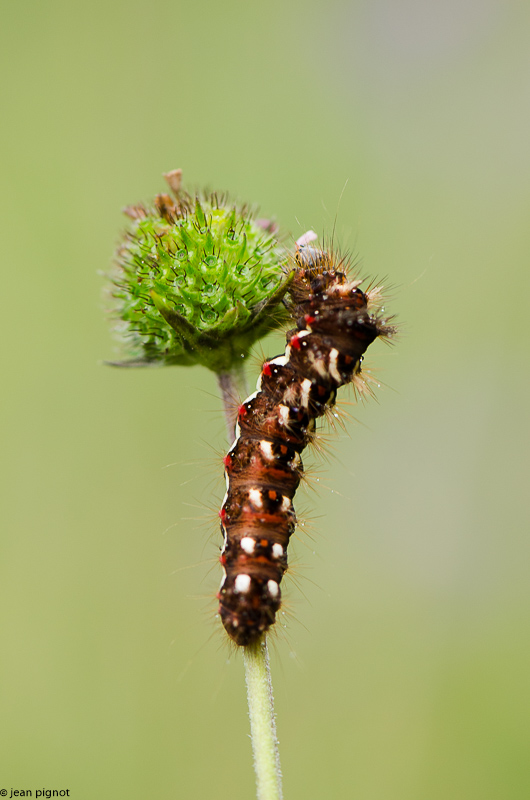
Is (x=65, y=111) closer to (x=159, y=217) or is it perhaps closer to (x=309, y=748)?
(x=159, y=217)

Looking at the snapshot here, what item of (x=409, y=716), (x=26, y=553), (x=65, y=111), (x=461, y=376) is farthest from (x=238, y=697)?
(x=65, y=111)

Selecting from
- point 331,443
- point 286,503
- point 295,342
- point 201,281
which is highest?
point 331,443

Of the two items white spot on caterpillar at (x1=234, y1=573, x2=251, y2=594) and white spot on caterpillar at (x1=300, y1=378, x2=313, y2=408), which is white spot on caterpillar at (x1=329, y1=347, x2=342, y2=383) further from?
white spot on caterpillar at (x1=234, y1=573, x2=251, y2=594)

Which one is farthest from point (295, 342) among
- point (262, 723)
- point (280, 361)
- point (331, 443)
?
point (331, 443)

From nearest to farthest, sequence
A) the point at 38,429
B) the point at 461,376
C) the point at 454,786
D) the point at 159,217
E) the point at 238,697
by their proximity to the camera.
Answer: the point at 159,217 → the point at 454,786 → the point at 238,697 → the point at 461,376 → the point at 38,429

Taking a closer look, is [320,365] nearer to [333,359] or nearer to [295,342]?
[333,359]

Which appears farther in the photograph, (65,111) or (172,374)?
(65,111)

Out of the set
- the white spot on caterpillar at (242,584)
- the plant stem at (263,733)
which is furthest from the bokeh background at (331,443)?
the plant stem at (263,733)
